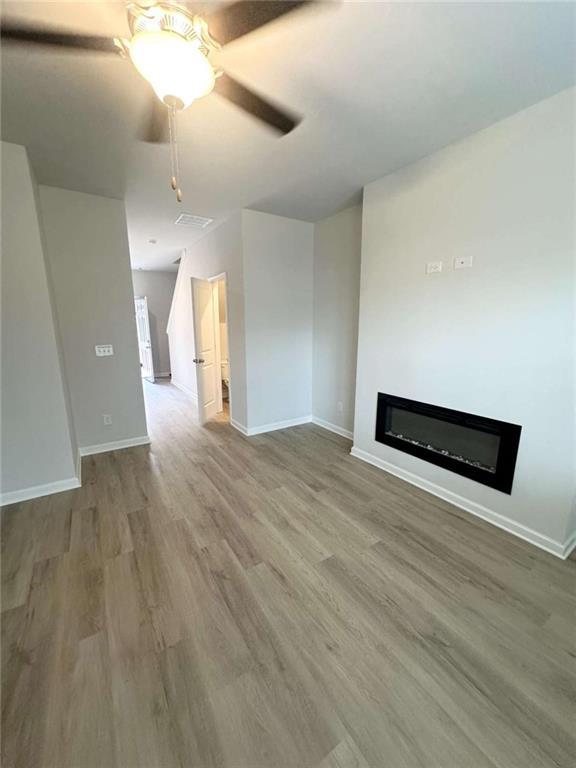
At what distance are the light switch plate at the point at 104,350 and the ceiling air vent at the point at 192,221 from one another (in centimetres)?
182

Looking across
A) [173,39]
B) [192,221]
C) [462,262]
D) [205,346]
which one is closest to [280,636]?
[173,39]

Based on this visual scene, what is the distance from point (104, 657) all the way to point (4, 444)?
6.36 feet

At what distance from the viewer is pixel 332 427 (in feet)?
13.6

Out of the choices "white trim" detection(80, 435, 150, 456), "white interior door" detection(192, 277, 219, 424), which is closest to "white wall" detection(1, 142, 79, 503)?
"white trim" detection(80, 435, 150, 456)

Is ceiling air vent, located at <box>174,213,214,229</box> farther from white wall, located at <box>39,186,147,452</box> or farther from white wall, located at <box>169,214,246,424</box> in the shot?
white wall, located at <box>39,186,147,452</box>

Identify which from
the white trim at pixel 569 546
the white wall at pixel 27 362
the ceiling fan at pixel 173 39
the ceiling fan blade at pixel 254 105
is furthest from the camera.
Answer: the white wall at pixel 27 362

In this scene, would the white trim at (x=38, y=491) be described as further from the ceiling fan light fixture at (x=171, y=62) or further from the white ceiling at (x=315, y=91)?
the ceiling fan light fixture at (x=171, y=62)

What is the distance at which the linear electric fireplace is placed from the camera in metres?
2.14

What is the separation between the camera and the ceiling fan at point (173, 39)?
1073mm

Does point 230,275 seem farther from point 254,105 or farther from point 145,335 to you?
point 145,335

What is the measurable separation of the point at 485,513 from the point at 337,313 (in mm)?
2617

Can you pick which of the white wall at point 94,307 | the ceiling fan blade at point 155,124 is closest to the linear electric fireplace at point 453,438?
the ceiling fan blade at point 155,124

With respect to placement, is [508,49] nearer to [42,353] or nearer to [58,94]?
[58,94]

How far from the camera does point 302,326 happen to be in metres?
4.20
